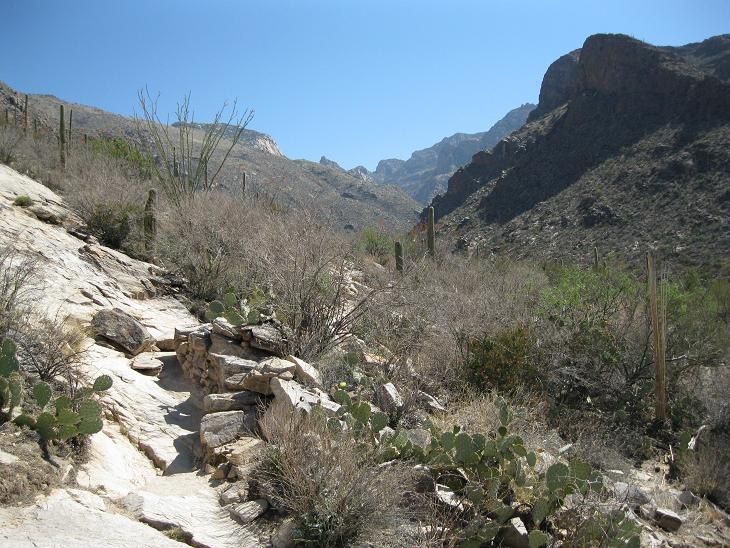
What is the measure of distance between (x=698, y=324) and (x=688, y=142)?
25.0 m

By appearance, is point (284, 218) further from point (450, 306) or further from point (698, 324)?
point (698, 324)

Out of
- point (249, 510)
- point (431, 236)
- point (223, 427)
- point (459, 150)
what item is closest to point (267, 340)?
point (223, 427)

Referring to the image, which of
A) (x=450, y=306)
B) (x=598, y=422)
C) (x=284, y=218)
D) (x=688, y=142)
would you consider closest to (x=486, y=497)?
(x=598, y=422)

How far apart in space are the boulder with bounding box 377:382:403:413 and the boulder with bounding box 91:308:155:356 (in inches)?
118

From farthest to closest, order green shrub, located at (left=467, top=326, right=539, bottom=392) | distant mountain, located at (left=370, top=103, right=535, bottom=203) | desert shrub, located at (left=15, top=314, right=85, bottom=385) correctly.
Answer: distant mountain, located at (left=370, top=103, right=535, bottom=203) < green shrub, located at (left=467, top=326, right=539, bottom=392) < desert shrub, located at (left=15, top=314, right=85, bottom=385)

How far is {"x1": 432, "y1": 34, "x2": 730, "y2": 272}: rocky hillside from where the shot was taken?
92.2 feet

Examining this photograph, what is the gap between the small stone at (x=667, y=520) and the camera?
6.60 meters

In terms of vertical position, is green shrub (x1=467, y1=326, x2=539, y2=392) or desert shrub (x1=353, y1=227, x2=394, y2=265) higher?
desert shrub (x1=353, y1=227, x2=394, y2=265)

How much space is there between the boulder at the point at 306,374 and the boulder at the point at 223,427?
752 millimetres

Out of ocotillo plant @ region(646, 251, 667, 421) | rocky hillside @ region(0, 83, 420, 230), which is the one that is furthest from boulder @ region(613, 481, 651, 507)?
rocky hillside @ region(0, 83, 420, 230)

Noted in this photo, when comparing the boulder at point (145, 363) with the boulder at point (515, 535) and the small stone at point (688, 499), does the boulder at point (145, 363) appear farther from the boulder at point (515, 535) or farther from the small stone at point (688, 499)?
the small stone at point (688, 499)

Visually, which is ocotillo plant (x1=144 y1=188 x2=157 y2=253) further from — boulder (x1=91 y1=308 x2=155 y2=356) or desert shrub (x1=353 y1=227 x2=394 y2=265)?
desert shrub (x1=353 y1=227 x2=394 y2=265)

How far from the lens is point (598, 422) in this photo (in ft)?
30.2

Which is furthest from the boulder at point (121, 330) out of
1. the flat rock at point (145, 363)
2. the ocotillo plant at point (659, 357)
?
the ocotillo plant at point (659, 357)
